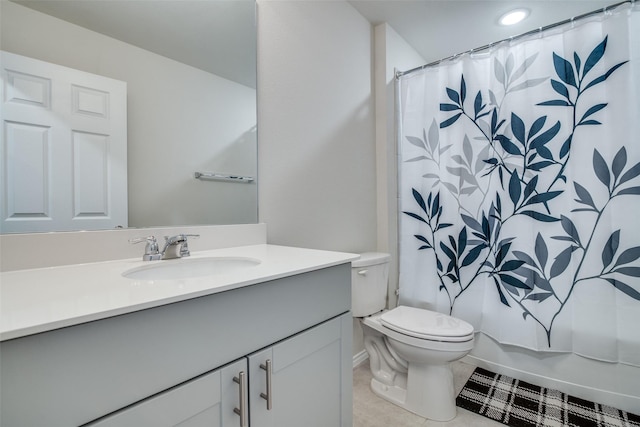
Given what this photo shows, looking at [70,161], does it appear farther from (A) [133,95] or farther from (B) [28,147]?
(A) [133,95]

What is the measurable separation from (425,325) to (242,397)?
105cm

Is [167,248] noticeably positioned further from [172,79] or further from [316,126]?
[316,126]

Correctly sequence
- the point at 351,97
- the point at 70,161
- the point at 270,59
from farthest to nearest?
the point at 351,97 < the point at 270,59 < the point at 70,161

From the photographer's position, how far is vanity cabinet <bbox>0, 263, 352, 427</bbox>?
0.47m

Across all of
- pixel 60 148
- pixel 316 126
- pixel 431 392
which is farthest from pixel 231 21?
pixel 431 392

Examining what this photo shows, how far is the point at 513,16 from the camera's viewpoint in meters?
2.03

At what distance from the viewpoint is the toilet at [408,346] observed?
54.4 inches

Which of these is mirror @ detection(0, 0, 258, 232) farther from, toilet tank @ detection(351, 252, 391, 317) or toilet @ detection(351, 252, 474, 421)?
toilet @ detection(351, 252, 474, 421)

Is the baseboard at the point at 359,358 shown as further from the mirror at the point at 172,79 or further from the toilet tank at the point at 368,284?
the mirror at the point at 172,79

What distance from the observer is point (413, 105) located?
6.84 feet

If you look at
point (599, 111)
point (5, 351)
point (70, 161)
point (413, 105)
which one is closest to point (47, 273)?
point (70, 161)

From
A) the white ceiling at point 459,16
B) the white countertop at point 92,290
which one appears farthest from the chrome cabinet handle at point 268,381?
the white ceiling at point 459,16

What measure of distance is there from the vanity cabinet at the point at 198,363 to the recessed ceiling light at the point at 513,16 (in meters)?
2.18

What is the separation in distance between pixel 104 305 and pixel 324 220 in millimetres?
1270
